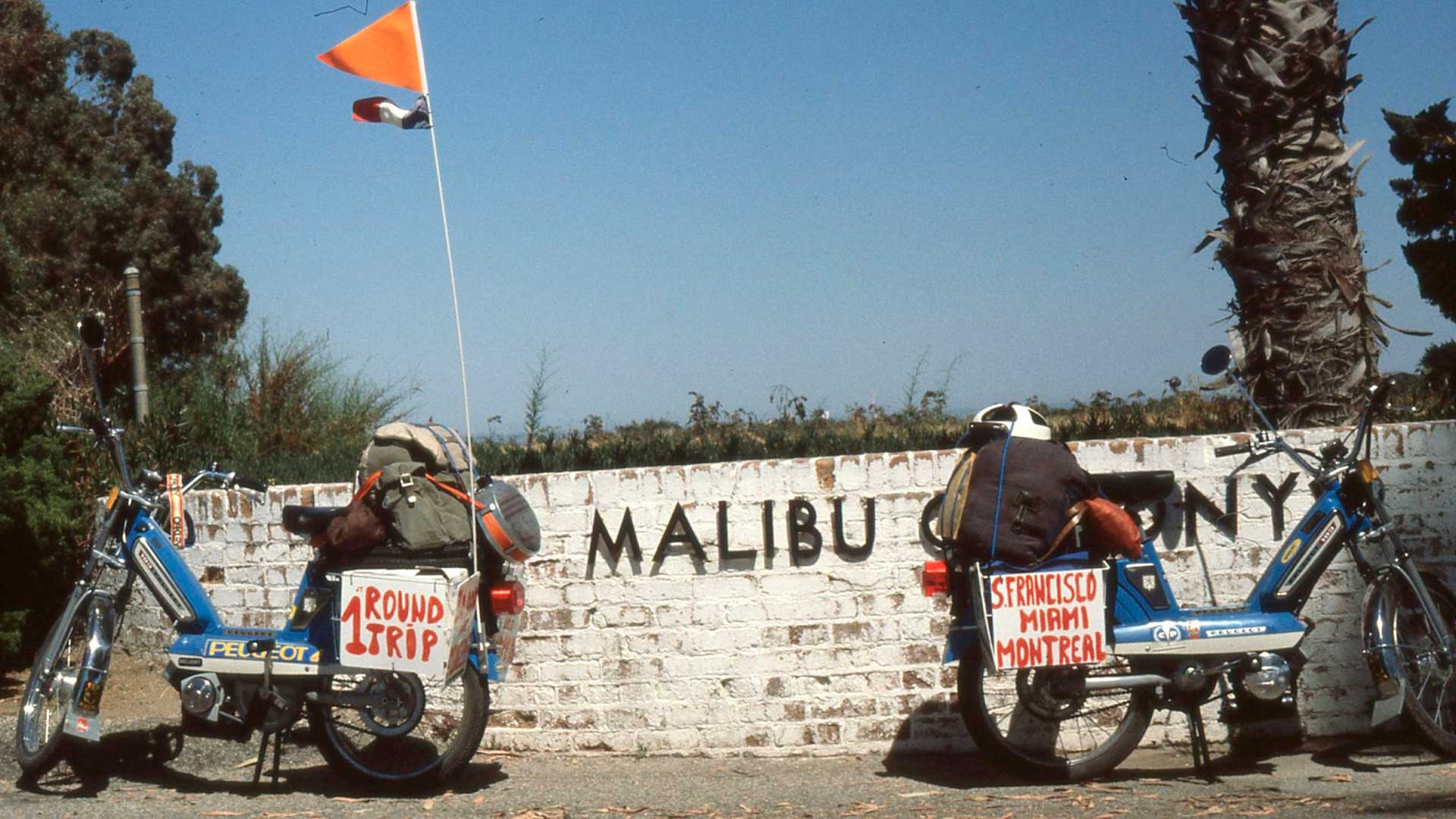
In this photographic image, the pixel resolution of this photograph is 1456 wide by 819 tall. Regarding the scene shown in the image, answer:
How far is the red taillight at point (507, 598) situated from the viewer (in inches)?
218

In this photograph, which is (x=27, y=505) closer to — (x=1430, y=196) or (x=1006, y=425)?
(x=1006, y=425)

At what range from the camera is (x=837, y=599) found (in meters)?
6.19

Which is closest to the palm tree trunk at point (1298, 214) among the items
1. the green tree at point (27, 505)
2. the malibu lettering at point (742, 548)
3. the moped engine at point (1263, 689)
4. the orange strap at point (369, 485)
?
the moped engine at point (1263, 689)

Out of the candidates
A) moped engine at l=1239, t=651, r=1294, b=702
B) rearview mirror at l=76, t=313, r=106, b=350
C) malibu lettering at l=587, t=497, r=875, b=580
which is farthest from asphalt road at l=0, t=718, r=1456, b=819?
rearview mirror at l=76, t=313, r=106, b=350

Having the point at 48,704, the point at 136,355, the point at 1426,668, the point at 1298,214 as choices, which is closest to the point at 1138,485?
the point at 1426,668

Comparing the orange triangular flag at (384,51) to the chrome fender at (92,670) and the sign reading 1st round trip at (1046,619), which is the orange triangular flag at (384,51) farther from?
the sign reading 1st round trip at (1046,619)

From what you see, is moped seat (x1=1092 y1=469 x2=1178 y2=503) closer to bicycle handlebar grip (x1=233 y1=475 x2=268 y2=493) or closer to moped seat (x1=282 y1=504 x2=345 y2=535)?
moped seat (x1=282 y1=504 x2=345 y2=535)

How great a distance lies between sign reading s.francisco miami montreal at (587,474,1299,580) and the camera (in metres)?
6.11

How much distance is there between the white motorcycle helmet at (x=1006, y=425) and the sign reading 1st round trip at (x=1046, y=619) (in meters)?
0.57

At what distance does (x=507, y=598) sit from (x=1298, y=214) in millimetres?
4106

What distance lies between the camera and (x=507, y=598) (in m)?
5.53

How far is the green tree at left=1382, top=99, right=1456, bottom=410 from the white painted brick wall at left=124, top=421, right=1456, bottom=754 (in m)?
2.61

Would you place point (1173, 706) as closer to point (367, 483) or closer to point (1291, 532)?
point (1291, 532)

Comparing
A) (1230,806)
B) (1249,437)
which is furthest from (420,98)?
(1230,806)
